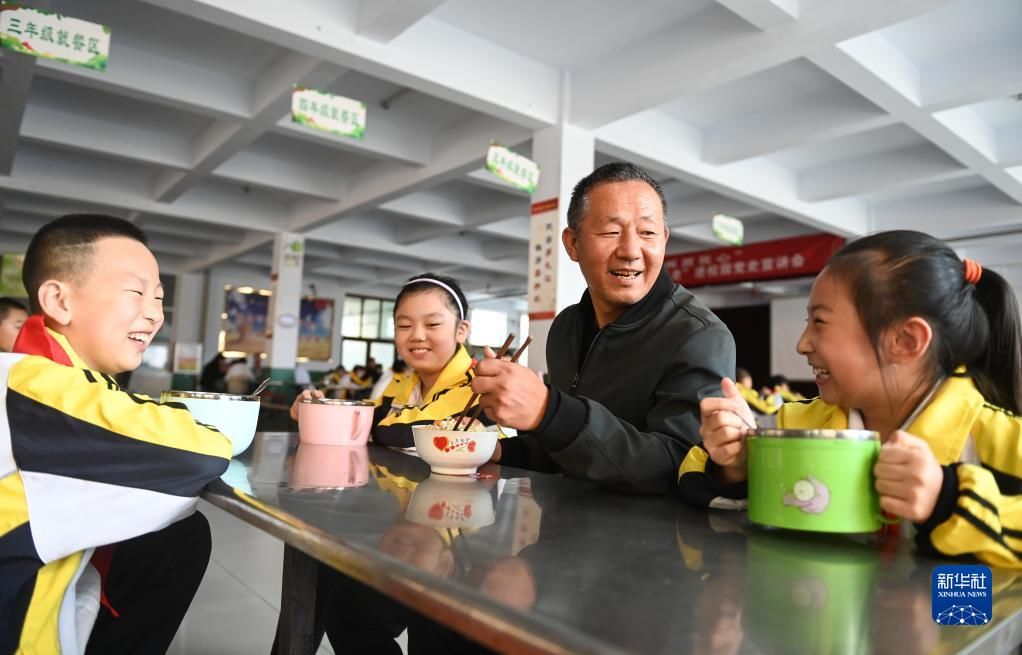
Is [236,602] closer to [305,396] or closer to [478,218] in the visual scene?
[305,396]

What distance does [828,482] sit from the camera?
2.43 ft

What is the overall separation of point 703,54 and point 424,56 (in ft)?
5.92

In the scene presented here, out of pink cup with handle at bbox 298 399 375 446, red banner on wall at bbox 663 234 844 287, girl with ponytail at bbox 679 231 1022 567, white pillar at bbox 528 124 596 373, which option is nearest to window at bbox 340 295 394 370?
red banner on wall at bbox 663 234 844 287

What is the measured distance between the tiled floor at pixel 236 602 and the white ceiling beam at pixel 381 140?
3.91 meters

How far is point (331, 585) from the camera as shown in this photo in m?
1.46

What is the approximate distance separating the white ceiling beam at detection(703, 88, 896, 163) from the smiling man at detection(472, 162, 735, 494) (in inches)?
181

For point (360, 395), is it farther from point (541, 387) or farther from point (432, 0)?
point (541, 387)

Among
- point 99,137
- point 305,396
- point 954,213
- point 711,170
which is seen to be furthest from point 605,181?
point 954,213

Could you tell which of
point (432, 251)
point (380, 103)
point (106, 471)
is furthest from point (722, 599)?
point (432, 251)

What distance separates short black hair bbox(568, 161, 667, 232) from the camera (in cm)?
146

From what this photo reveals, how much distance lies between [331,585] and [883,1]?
382 centimetres

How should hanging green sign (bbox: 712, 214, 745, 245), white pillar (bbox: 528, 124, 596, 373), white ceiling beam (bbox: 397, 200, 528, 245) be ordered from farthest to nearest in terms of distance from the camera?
white ceiling beam (bbox: 397, 200, 528, 245) < hanging green sign (bbox: 712, 214, 745, 245) < white pillar (bbox: 528, 124, 596, 373)

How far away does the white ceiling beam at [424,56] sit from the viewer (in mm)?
3758

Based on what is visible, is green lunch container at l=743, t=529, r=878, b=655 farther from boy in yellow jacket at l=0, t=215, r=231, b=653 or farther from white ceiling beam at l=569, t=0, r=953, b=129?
white ceiling beam at l=569, t=0, r=953, b=129
